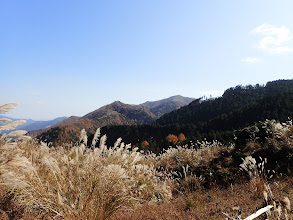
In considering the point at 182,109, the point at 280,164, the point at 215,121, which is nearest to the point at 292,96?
the point at 215,121

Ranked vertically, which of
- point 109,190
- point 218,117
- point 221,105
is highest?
point 221,105

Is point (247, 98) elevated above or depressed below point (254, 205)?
above

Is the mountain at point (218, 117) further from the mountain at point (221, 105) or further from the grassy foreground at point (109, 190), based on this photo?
the grassy foreground at point (109, 190)

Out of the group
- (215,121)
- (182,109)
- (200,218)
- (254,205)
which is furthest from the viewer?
(182,109)

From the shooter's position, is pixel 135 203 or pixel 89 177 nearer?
pixel 89 177

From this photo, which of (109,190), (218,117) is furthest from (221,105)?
(109,190)

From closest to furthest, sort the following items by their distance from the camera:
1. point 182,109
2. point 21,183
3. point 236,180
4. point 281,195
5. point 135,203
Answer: point 21,183 → point 281,195 → point 135,203 → point 236,180 → point 182,109

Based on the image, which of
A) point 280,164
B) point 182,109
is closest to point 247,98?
point 182,109

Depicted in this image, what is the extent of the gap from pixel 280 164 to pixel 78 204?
5.59 metres

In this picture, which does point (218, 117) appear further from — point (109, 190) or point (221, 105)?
point (109, 190)

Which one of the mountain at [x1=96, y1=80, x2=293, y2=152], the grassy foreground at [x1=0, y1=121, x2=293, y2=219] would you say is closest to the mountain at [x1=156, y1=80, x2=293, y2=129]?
the mountain at [x1=96, y1=80, x2=293, y2=152]

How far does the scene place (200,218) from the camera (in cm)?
262

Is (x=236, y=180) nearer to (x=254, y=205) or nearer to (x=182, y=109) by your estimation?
(x=254, y=205)

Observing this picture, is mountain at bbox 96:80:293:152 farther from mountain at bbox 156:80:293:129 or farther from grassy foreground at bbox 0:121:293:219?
grassy foreground at bbox 0:121:293:219
